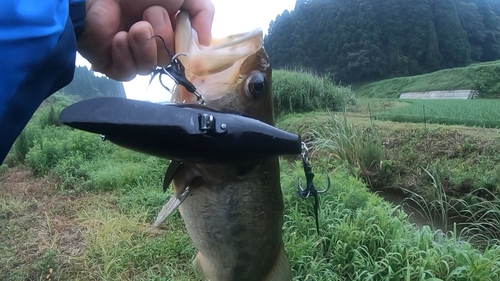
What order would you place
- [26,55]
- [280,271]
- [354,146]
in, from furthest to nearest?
[354,146], [280,271], [26,55]

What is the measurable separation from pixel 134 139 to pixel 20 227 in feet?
13.2

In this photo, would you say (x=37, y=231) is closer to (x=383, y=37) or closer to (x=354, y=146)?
(x=354, y=146)

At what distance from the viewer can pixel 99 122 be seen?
1.83 ft

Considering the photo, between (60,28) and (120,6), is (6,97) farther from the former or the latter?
(120,6)

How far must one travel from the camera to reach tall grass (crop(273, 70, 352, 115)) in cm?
826

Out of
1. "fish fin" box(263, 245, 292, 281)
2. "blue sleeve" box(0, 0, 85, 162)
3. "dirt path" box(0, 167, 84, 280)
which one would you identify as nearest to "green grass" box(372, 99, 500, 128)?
"dirt path" box(0, 167, 84, 280)

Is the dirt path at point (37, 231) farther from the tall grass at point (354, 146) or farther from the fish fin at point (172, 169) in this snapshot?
the tall grass at point (354, 146)

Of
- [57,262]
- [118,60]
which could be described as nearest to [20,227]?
[57,262]

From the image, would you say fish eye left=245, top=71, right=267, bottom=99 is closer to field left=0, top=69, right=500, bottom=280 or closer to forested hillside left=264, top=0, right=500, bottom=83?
field left=0, top=69, right=500, bottom=280

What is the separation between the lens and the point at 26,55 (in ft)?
1.58

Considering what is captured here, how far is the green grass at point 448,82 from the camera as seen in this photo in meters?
6.75

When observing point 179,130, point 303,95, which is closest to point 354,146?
point 303,95

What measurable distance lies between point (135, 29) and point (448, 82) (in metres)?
8.11

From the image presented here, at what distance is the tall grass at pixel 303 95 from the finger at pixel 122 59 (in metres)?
6.97
